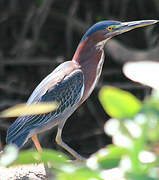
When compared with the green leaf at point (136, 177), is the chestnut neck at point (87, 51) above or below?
below

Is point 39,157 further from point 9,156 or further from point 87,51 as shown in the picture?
point 87,51

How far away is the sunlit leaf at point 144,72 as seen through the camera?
30.6 inches

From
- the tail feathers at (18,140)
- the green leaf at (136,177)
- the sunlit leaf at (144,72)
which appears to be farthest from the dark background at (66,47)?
the green leaf at (136,177)

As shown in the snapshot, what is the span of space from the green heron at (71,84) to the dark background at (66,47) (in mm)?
1786

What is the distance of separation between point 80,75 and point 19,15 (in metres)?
2.50

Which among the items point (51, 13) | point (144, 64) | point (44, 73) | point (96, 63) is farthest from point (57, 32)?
point (144, 64)

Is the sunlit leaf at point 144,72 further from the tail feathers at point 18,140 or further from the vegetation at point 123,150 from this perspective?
the tail feathers at point 18,140

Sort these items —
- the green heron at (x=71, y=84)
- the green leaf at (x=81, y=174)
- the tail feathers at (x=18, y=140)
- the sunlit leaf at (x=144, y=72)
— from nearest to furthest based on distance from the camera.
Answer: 1. the green leaf at (x=81, y=174)
2. the sunlit leaf at (x=144, y=72)
3. the tail feathers at (x=18, y=140)
4. the green heron at (x=71, y=84)

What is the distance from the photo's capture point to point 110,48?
17.9 feet

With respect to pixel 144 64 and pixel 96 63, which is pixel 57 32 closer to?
pixel 96 63

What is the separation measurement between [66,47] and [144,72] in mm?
4959

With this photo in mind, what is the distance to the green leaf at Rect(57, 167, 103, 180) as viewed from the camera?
66 centimetres

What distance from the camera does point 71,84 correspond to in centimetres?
331

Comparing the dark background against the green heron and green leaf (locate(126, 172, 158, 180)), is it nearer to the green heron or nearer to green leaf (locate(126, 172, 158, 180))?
the green heron
